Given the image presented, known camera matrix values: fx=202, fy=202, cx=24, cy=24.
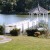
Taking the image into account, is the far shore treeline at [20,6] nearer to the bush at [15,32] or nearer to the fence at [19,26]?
the fence at [19,26]

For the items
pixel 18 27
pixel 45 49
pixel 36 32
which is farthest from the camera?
pixel 18 27

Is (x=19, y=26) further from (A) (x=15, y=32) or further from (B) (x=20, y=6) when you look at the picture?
(B) (x=20, y=6)

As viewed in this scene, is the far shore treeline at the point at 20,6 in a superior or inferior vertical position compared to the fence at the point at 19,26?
superior

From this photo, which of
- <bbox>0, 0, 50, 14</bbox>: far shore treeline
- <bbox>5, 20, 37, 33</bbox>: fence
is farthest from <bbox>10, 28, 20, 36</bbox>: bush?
<bbox>0, 0, 50, 14</bbox>: far shore treeline

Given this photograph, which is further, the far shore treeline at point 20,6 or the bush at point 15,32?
the far shore treeline at point 20,6

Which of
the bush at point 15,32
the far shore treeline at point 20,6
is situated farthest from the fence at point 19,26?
the far shore treeline at point 20,6

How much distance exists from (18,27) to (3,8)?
4948 centimetres

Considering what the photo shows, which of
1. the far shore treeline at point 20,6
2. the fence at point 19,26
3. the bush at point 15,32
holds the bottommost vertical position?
the bush at point 15,32

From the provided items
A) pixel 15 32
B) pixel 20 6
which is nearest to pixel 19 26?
pixel 15 32

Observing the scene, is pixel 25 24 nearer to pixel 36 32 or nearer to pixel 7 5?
pixel 36 32

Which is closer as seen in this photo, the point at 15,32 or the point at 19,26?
the point at 15,32

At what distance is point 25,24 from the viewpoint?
22.1m

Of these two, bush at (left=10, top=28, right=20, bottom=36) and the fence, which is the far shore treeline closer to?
the fence

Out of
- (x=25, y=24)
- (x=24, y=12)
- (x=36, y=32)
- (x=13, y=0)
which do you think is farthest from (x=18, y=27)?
(x=24, y=12)
